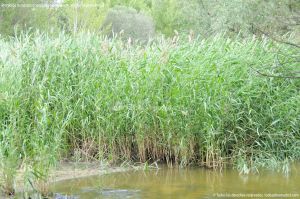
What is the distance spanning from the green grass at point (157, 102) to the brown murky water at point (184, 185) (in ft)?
1.47

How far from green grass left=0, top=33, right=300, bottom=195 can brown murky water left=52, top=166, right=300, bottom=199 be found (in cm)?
45

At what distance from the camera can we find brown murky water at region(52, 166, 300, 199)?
6.77 metres

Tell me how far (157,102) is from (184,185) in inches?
68.3

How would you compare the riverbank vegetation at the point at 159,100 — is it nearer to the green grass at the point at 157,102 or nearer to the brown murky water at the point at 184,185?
the green grass at the point at 157,102

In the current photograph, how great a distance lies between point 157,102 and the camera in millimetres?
8555

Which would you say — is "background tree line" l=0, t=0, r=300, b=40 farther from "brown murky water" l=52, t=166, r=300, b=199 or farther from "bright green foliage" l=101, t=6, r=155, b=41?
"brown murky water" l=52, t=166, r=300, b=199

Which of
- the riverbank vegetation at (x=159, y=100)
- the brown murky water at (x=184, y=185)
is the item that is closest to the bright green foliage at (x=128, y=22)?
the riverbank vegetation at (x=159, y=100)


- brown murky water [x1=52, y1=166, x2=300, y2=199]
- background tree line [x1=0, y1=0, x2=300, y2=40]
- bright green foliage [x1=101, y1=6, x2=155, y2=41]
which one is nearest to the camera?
brown murky water [x1=52, y1=166, x2=300, y2=199]

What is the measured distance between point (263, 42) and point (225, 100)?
1.88 m

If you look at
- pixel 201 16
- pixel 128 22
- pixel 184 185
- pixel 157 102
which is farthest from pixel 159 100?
pixel 128 22

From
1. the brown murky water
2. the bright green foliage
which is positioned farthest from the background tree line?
the brown murky water

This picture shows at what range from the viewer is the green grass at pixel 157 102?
8375 millimetres

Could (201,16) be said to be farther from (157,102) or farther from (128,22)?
(157,102)

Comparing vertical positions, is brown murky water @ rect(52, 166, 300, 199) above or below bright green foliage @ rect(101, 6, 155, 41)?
below
